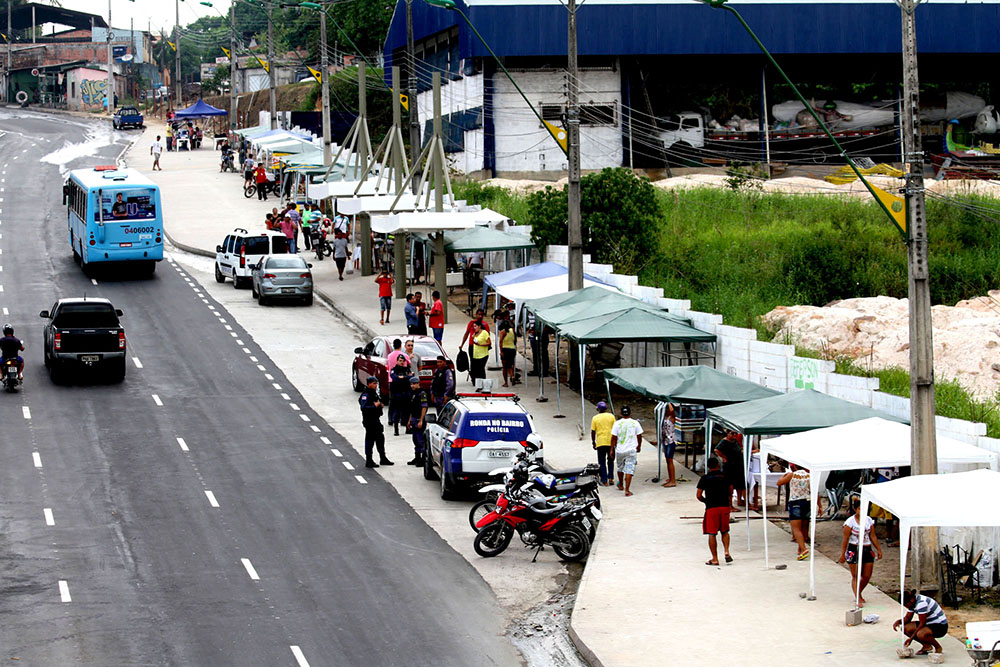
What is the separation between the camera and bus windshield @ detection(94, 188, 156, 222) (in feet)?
148

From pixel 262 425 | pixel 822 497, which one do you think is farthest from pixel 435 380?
pixel 822 497

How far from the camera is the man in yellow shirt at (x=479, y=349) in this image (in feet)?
107

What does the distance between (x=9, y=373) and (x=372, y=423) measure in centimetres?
1051

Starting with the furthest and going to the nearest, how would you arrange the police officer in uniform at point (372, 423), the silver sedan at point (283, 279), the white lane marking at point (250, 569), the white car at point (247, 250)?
1. the white car at point (247, 250)
2. the silver sedan at point (283, 279)
3. the police officer in uniform at point (372, 423)
4. the white lane marking at point (250, 569)

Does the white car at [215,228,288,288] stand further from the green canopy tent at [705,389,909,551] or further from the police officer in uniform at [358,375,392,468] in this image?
the green canopy tent at [705,389,909,551]

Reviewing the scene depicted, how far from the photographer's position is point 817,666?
14820mm

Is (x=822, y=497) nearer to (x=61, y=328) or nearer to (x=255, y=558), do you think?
(x=255, y=558)

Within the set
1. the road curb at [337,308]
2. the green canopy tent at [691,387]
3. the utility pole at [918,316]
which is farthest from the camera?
the road curb at [337,308]

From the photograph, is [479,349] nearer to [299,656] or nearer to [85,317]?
[85,317]

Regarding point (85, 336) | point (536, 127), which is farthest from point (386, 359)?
point (536, 127)

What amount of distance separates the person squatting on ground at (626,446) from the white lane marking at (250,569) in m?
7.20

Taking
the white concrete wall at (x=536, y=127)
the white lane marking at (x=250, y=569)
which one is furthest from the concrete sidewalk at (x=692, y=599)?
the white concrete wall at (x=536, y=127)

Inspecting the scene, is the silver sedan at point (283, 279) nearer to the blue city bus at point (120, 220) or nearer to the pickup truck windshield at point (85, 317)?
the blue city bus at point (120, 220)

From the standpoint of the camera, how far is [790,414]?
20.9m
